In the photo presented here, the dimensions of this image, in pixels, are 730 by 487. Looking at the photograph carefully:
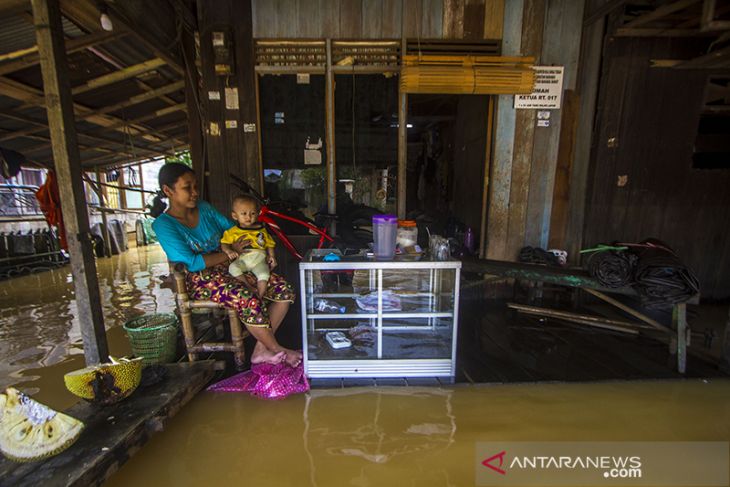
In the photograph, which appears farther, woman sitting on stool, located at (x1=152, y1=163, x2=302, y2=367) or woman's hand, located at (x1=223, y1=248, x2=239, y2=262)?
woman's hand, located at (x1=223, y1=248, x2=239, y2=262)

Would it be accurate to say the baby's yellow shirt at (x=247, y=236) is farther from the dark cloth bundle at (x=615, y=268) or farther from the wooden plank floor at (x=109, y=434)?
the dark cloth bundle at (x=615, y=268)

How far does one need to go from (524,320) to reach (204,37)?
523 cm

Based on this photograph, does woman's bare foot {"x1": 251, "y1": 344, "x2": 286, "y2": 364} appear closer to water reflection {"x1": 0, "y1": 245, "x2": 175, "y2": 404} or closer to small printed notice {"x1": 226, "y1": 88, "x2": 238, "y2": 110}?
water reflection {"x1": 0, "y1": 245, "x2": 175, "y2": 404}

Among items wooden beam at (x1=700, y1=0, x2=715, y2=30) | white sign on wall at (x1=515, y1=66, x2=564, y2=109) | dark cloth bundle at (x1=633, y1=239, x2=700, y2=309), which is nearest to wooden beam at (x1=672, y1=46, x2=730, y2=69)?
wooden beam at (x1=700, y1=0, x2=715, y2=30)

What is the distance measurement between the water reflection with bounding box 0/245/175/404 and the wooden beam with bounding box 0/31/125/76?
3110 mm

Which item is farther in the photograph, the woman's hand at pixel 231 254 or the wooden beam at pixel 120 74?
the wooden beam at pixel 120 74

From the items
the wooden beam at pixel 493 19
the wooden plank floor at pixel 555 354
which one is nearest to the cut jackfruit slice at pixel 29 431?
the wooden plank floor at pixel 555 354

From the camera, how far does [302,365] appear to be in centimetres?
275

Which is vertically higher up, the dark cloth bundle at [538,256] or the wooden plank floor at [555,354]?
the dark cloth bundle at [538,256]

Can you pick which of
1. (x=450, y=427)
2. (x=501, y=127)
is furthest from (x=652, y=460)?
(x=501, y=127)

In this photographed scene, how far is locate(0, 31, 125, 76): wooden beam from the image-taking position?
3.67 meters

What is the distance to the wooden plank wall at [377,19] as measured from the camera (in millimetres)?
4039

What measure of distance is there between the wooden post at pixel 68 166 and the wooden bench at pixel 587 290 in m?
3.37

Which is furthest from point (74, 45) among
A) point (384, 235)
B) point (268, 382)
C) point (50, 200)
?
point (268, 382)
